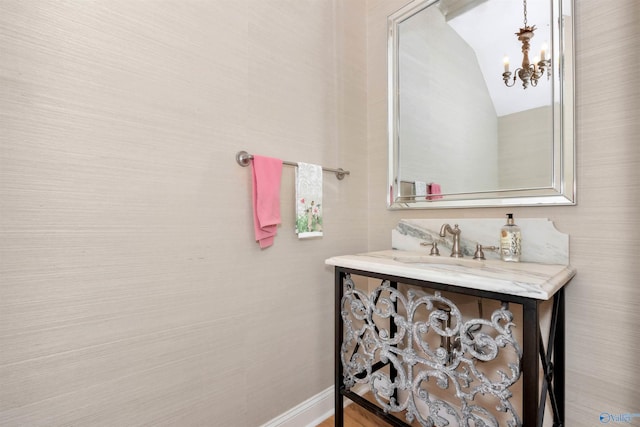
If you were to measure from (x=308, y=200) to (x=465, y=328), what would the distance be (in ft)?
2.68

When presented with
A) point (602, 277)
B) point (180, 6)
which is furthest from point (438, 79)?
point (180, 6)

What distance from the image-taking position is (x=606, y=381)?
98 cm

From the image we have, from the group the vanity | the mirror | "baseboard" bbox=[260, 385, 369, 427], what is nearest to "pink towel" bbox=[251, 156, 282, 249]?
the vanity

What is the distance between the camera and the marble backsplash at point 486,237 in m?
1.07

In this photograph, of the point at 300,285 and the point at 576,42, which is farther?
the point at 300,285

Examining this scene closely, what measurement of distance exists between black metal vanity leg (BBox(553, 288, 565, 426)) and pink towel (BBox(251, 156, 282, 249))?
111cm

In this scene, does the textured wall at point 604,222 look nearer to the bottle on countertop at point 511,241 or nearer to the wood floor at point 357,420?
the bottle on countertop at point 511,241

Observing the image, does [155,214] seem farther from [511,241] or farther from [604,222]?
[604,222]

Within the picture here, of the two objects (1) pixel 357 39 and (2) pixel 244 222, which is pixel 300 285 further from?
(1) pixel 357 39

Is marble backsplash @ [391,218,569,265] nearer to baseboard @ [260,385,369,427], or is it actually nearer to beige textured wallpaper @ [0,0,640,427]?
beige textured wallpaper @ [0,0,640,427]

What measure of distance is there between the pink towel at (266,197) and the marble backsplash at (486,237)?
27.6 inches

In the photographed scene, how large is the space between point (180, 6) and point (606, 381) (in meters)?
1.98

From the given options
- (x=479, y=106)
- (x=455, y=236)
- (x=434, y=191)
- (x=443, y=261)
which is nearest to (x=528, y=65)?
(x=479, y=106)

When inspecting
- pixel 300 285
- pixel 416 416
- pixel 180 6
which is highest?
pixel 180 6
